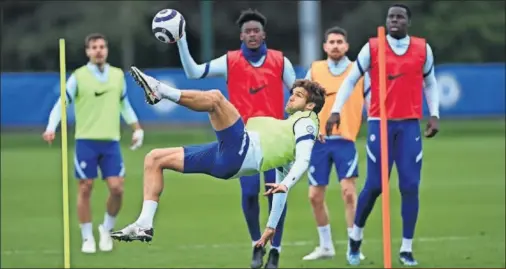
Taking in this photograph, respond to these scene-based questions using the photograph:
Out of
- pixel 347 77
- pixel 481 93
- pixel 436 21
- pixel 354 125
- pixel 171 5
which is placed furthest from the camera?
pixel 171 5

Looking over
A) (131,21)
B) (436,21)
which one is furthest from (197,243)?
(131,21)

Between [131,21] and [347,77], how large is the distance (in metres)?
32.7

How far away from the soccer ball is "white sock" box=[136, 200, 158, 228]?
1311 millimetres

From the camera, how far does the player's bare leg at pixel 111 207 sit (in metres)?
15.8

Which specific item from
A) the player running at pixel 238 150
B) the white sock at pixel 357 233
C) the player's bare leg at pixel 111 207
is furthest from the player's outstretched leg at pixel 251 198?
the player's bare leg at pixel 111 207

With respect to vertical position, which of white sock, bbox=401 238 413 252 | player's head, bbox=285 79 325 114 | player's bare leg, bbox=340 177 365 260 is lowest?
white sock, bbox=401 238 413 252

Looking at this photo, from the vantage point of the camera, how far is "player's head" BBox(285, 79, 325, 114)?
11.5 meters

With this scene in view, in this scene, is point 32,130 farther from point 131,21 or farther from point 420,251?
point 420,251

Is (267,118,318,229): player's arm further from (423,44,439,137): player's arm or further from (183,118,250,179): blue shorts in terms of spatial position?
(423,44,439,137): player's arm

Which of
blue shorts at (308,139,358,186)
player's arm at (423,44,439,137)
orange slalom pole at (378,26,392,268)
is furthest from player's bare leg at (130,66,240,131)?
blue shorts at (308,139,358,186)

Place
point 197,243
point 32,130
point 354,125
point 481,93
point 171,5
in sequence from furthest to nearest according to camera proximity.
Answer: point 171,5 → point 32,130 → point 481,93 → point 197,243 → point 354,125

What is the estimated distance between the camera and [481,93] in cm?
3319

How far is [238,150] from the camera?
36.4 feet

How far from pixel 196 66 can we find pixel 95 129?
3057 millimetres
